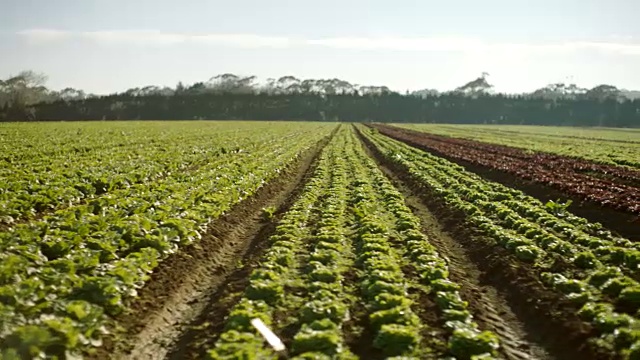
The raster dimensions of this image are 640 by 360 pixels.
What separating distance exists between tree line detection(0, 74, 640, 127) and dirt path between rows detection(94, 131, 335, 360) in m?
117

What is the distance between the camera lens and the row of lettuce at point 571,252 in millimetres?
7848

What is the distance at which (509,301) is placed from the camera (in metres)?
9.69

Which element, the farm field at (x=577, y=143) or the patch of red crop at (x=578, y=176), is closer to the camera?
the patch of red crop at (x=578, y=176)

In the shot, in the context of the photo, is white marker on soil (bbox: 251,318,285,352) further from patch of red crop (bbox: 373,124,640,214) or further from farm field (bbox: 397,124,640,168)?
farm field (bbox: 397,124,640,168)

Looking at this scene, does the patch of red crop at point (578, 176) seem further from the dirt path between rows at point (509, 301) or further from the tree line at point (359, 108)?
the tree line at point (359, 108)

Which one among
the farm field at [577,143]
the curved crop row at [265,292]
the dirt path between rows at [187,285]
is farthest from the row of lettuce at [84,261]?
the farm field at [577,143]

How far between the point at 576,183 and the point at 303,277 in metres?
15.8

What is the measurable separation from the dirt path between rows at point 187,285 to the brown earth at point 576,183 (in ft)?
31.7

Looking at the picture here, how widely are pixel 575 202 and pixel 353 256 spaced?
10.7 m

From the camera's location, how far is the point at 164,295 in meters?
9.39

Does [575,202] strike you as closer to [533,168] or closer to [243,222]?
[533,168]

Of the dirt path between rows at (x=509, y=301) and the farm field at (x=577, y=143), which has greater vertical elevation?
the farm field at (x=577, y=143)

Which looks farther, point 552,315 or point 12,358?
point 552,315

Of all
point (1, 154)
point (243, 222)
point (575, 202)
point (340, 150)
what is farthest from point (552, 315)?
point (340, 150)
